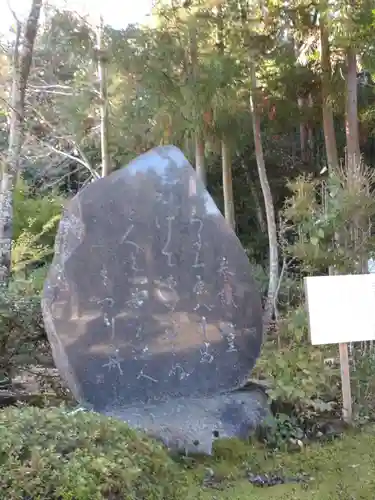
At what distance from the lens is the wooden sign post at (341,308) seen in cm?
369

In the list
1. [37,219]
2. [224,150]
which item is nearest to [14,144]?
[224,150]

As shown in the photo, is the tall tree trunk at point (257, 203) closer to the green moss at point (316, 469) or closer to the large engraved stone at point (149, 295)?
the large engraved stone at point (149, 295)

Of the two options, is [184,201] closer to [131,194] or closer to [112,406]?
[131,194]

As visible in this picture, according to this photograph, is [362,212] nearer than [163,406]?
No

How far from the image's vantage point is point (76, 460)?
2.02m

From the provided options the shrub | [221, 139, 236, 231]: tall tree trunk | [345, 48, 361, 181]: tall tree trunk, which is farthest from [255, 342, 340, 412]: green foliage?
[221, 139, 236, 231]: tall tree trunk

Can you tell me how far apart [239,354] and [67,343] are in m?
1.20

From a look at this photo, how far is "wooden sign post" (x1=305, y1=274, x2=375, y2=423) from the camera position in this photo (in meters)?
3.69

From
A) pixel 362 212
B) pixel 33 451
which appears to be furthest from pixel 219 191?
pixel 33 451

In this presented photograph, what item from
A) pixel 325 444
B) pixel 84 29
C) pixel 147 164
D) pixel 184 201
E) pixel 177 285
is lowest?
pixel 325 444

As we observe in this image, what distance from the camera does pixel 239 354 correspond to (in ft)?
13.3

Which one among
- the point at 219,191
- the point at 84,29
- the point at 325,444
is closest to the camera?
the point at 325,444

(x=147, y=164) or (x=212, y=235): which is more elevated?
(x=147, y=164)

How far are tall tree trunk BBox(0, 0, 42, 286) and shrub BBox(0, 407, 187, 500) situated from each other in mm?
3033
